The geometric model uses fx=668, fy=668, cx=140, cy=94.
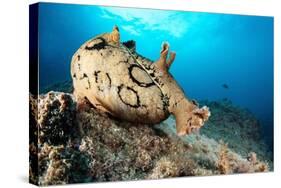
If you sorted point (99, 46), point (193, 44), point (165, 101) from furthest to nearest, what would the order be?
1. point (193, 44)
2. point (165, 101)
3. point (99, 46)

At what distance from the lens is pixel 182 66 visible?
9000 mm

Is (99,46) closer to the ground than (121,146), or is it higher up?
higher up

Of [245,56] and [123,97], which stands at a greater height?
[245,56]

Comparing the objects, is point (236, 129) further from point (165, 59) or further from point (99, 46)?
point (99, 46)

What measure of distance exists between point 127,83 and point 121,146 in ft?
2.62

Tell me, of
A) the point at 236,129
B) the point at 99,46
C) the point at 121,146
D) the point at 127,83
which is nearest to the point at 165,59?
the point at 127,83

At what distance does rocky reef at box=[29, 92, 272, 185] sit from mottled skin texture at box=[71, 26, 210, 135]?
0.13 m

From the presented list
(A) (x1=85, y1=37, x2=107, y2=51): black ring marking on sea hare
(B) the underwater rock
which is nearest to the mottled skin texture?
(A) (x1=85, y1=37, x2=107, y2=51): black ring marking on sea hare

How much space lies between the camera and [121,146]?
27.6 ft

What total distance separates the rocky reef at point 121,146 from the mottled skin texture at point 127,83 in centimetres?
13

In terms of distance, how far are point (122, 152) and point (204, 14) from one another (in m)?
2.30

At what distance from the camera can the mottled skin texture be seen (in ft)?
27.2

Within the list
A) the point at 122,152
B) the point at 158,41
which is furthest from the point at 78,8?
the point at 122,152

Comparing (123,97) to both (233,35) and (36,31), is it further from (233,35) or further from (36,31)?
(233,35)
